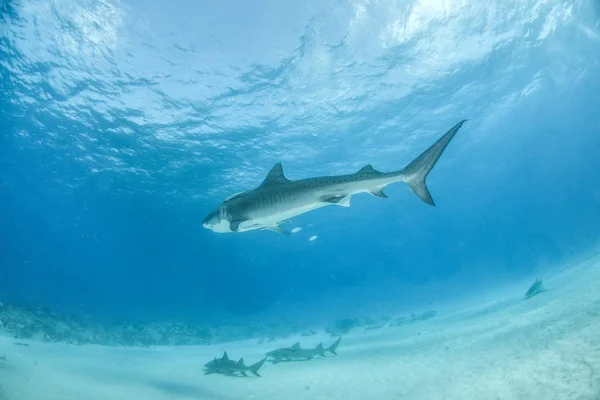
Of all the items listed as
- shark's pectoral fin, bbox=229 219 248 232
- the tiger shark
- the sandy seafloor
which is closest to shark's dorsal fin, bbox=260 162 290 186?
the tiger shark

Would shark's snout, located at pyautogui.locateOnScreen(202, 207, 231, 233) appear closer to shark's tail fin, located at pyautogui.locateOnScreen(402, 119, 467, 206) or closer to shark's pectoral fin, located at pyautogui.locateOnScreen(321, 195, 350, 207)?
shark's pectoral fin, located at pyautogui.locateOnScreen(321, 195, 350, 207)

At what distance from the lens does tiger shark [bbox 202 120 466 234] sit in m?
4.88

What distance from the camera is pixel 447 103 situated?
903 inches

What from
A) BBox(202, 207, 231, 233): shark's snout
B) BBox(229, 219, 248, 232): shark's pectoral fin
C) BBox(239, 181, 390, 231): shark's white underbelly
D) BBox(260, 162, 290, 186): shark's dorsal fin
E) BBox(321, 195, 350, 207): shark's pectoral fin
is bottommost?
BBox(321, 195, 350, 207): shark's pectoral fin

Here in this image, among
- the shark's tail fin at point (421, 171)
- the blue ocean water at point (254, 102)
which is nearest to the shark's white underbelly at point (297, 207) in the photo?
the shark's tail fin at point (421, 171)

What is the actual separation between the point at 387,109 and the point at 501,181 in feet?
124

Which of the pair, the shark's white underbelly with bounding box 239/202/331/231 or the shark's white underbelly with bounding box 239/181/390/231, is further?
the shark's white underbelly with bounding box 239/202/331/231

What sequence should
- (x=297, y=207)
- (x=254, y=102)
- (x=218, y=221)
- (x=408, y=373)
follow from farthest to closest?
(x=254, y=102) → (x=408, y=373) → (x=218, y=221) → (x=297, y=207)

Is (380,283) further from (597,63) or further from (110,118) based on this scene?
(110,118)

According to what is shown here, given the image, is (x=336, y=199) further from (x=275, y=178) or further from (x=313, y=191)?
(x=275, y=178)

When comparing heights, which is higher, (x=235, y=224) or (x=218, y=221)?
(x=218, y=221)

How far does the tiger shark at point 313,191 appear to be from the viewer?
16.0ft

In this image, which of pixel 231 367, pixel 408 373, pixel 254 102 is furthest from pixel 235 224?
pixel 254 102

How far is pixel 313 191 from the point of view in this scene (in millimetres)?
4941
